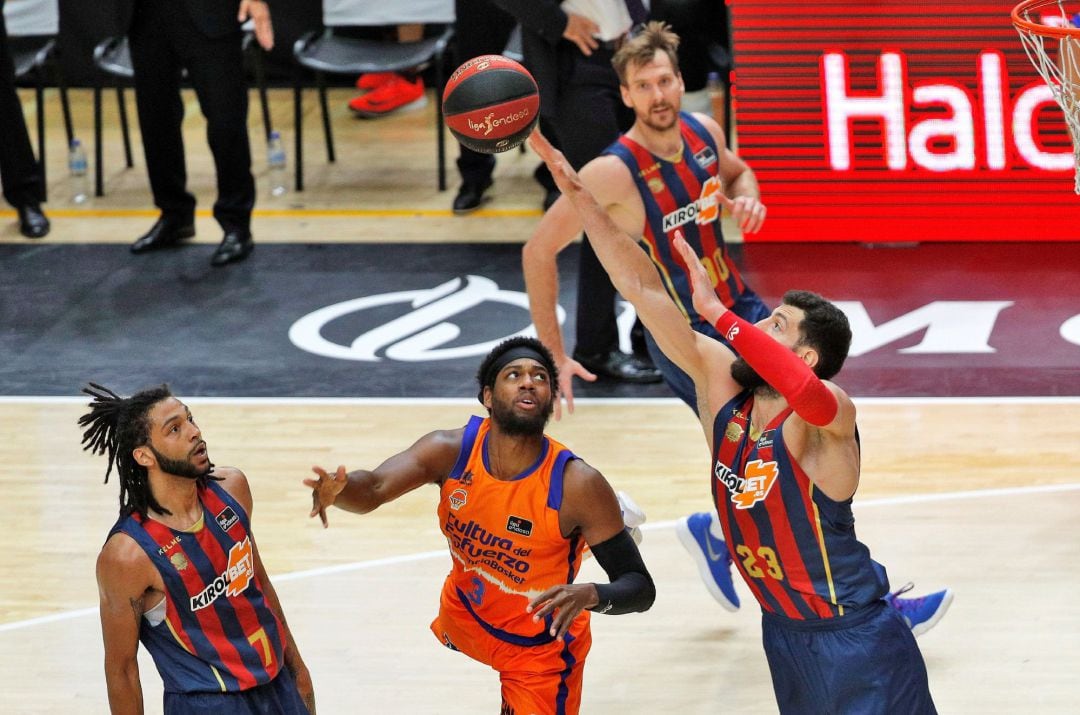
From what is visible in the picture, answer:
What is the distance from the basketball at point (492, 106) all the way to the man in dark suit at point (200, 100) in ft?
15.9

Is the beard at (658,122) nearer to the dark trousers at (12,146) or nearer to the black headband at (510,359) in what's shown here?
the black headband at (510,359)

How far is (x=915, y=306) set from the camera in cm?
904

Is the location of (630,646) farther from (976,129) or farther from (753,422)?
(976,129)

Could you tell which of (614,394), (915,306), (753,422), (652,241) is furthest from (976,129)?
(753,422)

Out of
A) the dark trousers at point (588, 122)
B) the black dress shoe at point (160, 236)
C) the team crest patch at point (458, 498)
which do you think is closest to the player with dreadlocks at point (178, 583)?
the team crest patch at point (458, 498)

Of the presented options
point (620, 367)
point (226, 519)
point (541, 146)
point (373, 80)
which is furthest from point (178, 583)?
point (373, 80)

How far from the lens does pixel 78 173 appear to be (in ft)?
38.3

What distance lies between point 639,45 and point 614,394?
2.21m

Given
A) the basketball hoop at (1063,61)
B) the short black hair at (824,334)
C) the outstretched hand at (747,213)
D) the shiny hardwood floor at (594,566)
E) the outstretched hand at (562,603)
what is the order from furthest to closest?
the outstretched hand at (747,213) → the basketball hoop at (1063,61) → the shiny hardwood floor at (594,566) → the short black hair at (824,334) → the outstretched hand at (562,603)

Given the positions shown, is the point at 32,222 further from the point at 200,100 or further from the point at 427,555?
the point at 427,555

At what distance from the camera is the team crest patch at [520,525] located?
4.82 meters

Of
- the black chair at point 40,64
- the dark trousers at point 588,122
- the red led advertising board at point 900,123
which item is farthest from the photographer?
the black chair at point 40,64

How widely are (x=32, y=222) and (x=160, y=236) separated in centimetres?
90

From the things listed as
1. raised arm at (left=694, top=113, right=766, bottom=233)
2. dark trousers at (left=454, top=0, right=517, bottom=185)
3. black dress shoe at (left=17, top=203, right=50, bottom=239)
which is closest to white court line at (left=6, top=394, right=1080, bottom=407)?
raised arm at (left=694, top=113, right=766, bottom=233)
